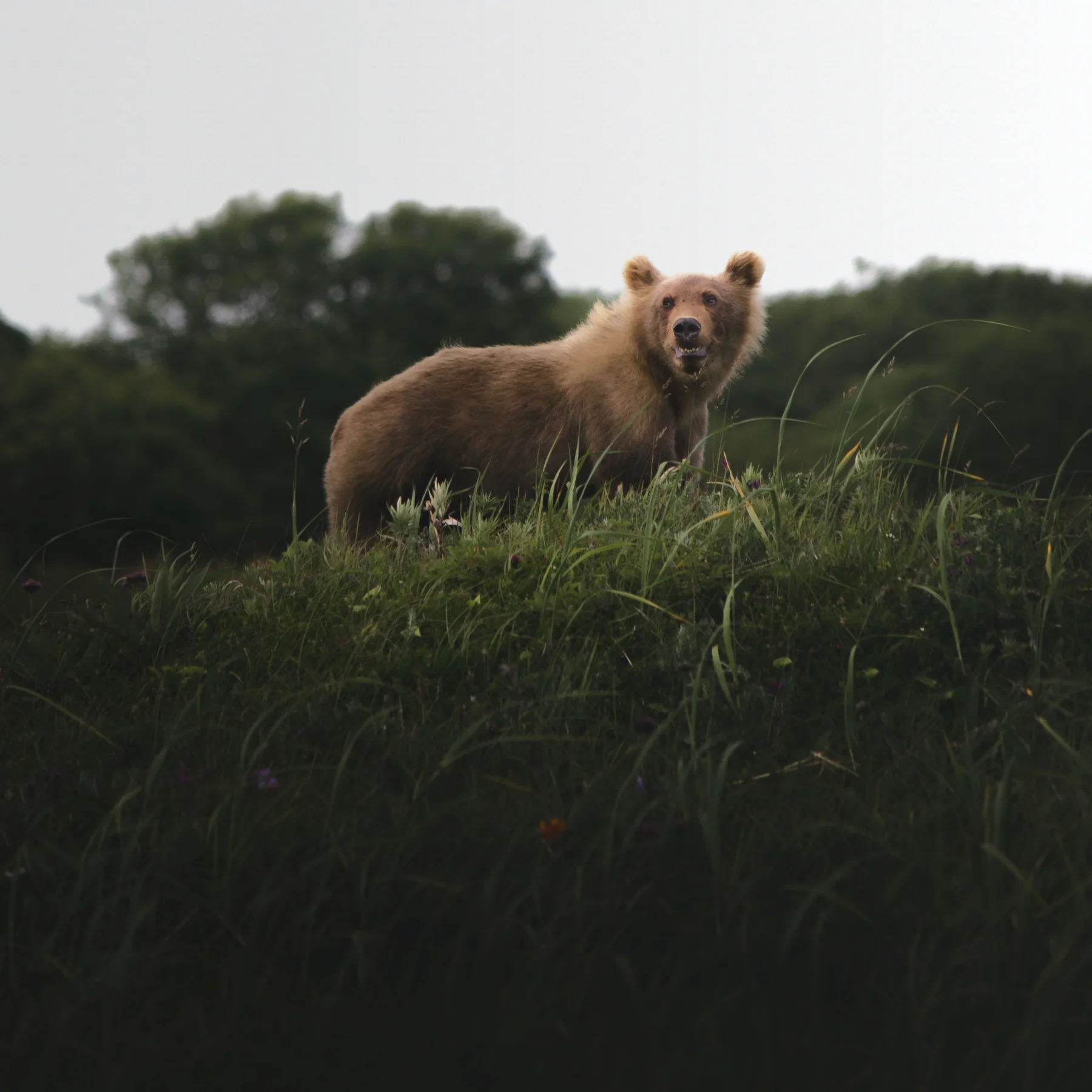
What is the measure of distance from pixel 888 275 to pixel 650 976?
43635 mm

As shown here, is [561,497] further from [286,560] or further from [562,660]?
[562,660]

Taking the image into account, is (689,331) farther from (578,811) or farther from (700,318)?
(578,811)

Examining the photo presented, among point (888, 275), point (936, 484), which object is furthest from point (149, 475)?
point (888, 275)

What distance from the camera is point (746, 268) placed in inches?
288

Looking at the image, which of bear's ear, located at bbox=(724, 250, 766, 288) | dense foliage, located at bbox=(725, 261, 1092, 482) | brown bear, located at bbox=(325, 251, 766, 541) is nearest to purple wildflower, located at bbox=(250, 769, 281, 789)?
brown bear, located at bbox=(325, 251, 766, 541)

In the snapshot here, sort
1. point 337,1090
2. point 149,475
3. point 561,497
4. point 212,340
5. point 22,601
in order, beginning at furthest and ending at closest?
point 212,340 → point 149,475 → point 561,497 → point 22,601 → point 337,1090

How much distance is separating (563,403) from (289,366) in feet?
72.2

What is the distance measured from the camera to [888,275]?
4312cm

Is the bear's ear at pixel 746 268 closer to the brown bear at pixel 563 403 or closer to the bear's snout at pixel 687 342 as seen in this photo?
the brown bear at pixel 563 403

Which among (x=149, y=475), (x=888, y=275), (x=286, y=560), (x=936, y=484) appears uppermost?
(x=888, y=275)

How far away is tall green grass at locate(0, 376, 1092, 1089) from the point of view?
2498 millimetres

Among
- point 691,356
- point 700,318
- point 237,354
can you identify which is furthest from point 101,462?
point 691,356

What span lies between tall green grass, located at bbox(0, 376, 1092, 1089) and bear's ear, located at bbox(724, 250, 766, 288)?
249cm

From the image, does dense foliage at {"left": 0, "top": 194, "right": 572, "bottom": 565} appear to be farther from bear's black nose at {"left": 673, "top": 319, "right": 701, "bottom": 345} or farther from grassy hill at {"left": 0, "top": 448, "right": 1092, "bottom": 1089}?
grassy hill at {"left": 0, "top": 448, "right": 1092, "bottom": 1089}
